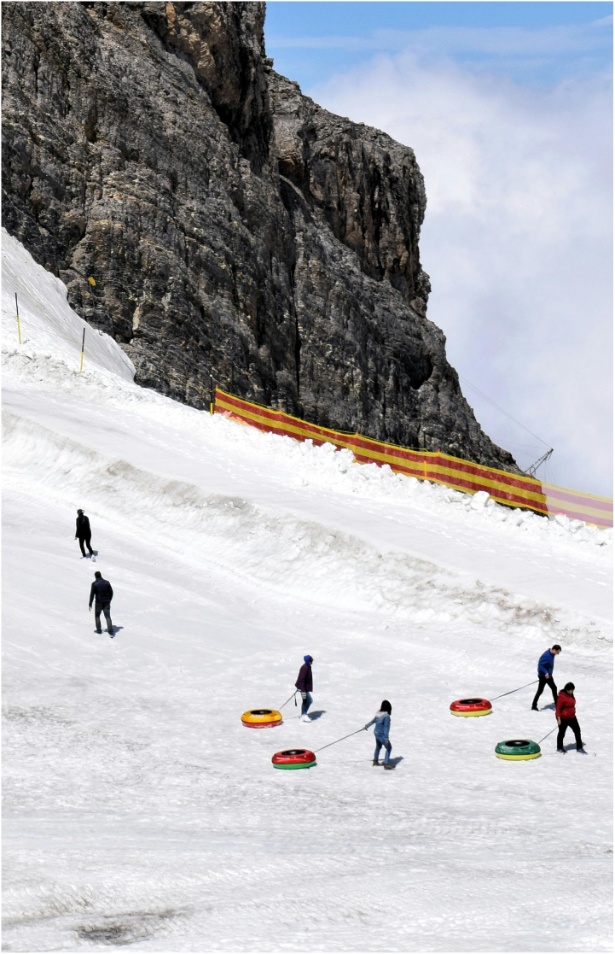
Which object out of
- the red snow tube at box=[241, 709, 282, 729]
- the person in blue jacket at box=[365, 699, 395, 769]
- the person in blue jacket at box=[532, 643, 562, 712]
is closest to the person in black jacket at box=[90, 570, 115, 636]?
the red snow tube at box=[241, 709, 282, 729]

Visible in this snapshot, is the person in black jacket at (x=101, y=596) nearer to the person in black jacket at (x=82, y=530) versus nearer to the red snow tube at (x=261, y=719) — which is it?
the person in black jacket at (x=82, y=530)

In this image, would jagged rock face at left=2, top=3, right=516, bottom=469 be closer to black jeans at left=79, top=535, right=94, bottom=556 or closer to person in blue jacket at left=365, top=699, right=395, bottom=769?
black jeans at left=79, top=535, right=94, bottom=556

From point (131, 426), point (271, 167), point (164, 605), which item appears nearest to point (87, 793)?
point (164, 605)

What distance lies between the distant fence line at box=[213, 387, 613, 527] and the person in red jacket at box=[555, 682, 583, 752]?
12936 millimetres

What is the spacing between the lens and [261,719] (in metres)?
15.8

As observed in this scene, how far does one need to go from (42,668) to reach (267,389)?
39752 mm

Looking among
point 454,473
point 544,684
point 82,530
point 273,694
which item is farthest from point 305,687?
point 454,473

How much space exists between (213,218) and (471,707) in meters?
41.9

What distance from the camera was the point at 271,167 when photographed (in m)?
64.3

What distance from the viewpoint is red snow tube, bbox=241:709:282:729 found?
15.8m

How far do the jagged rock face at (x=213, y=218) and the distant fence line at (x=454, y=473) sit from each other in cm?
980

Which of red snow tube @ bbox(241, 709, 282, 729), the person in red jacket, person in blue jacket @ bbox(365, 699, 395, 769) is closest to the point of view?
person in blue jacket @ bbox(365, 699, 395, 769)

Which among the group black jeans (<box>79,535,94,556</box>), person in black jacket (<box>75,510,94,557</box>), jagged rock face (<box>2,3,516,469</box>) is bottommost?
black jeans (<box>79,535,94,556</box>)

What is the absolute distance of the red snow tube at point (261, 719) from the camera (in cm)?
1584
